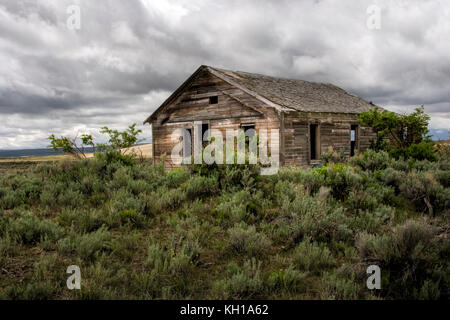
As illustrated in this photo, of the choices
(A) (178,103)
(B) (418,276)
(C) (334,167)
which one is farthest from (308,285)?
(A) (178,103)

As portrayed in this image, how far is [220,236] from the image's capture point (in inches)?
212

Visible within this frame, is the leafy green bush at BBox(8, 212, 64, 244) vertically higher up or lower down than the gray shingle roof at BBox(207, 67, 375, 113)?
lower down

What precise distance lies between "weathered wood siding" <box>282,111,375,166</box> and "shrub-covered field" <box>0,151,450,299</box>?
573cm

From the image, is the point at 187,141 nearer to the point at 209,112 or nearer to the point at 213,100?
the point at 209,112

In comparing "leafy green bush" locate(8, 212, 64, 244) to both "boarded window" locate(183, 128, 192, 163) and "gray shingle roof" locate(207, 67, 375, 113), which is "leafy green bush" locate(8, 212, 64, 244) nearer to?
"gray shingle roof" locate(207, 67, 375, 113)

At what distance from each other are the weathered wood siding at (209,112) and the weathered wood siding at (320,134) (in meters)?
0.92

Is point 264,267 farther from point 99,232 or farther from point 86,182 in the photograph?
point 86,182

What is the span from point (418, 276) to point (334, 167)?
16.3ft

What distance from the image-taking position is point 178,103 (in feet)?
57.0

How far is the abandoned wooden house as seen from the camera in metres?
14.3

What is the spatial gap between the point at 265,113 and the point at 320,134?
349 cm

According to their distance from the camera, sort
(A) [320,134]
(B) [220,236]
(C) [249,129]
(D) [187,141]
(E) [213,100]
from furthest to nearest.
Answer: (D) [187,141] → (E) [213,100] → (A) [320,134] → (C) [249,129] → (B) [220,236]

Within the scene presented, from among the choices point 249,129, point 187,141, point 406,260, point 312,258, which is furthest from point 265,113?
point 406,260

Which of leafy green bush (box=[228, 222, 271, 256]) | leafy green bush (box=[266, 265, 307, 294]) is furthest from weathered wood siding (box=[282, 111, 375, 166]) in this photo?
leafy green bush (box=[266, 265, 307, 294])
